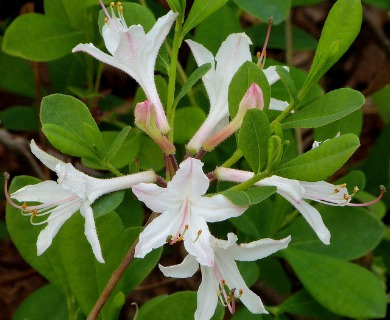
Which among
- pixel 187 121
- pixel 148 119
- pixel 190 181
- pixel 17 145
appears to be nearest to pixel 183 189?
pixel 190 181

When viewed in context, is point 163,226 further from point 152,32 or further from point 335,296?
point 335,296

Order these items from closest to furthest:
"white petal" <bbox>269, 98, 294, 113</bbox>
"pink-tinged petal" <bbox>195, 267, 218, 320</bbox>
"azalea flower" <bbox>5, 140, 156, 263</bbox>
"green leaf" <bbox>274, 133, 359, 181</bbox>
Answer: "green leaf" <bbox>274, 133, 359, 181</bbox> < "azalea flower" <bbox>5, 140, 156, 263</bbox> < "pink-tinged petal" <bbox>195, 267, 218, 320</bbox> < "white petal" <bbox>269, 98, 294, 113</bbox>

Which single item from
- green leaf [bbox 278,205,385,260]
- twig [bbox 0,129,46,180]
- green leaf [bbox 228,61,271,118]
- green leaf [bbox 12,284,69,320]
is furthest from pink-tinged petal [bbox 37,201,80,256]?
twig [bbox 0,129,46,180]

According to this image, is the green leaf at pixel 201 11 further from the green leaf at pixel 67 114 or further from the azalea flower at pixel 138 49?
the green leaf at pixel 67 114

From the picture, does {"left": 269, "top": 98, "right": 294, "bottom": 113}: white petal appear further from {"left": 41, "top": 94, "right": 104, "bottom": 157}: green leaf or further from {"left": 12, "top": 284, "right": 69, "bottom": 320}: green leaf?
{"left": 12, "top": 284, "right": 69, "bottom": 320}: green leaf

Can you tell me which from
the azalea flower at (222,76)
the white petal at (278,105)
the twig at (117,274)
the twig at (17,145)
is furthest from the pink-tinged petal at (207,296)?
the twig at (17,145)

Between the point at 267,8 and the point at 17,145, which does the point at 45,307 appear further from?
the point at 267,8
